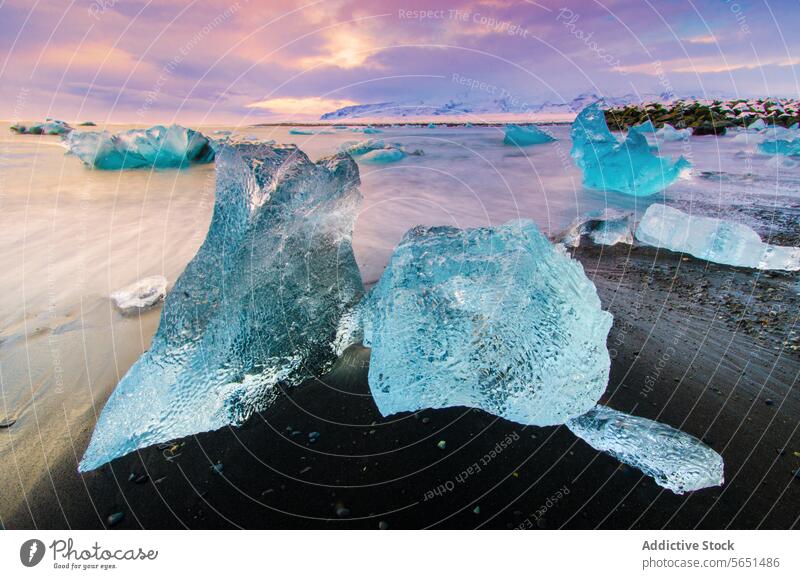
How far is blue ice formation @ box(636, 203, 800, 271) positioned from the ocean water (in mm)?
1278

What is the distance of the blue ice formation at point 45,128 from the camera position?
17234 millimetres

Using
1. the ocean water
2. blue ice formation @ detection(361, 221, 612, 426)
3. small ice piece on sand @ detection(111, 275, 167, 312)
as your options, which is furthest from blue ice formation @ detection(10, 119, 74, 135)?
blue ice formation @ detection(361, 221, 612, 426)

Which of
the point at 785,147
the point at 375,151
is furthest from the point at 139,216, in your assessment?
the point at 785,147

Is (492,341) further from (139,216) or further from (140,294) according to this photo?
(139,216)

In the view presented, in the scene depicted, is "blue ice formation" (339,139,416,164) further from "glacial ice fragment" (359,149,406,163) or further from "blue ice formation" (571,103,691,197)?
"blue ice formation" (571,103,691,197)

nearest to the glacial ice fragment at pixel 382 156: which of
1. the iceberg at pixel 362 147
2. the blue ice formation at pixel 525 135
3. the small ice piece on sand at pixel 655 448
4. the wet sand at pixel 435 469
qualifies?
the iceberg at pixel 362 147

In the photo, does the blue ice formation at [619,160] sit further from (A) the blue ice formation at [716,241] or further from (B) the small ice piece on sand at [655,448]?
(B) the small ice piece on sand at [655,448]

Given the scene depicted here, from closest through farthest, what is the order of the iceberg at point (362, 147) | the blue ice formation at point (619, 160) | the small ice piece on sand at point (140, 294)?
the small ice piece on sand at point (140, 294), the blue ice formation at point (619, 160), the iceberg at point (362, 147)

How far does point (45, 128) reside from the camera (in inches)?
675

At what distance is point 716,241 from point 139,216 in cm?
944

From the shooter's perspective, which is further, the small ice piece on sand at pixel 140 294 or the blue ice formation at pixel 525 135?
the blue ice formation at pixel 525 135

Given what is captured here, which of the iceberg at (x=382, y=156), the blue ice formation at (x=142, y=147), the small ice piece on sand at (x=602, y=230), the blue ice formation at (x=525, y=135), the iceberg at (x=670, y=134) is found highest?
the iceberg at (x=670, y=134)

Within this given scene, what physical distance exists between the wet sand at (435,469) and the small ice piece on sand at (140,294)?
1765 mm

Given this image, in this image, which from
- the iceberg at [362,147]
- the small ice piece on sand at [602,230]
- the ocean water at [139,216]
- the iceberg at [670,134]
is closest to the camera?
the ocean water at [139,216]
